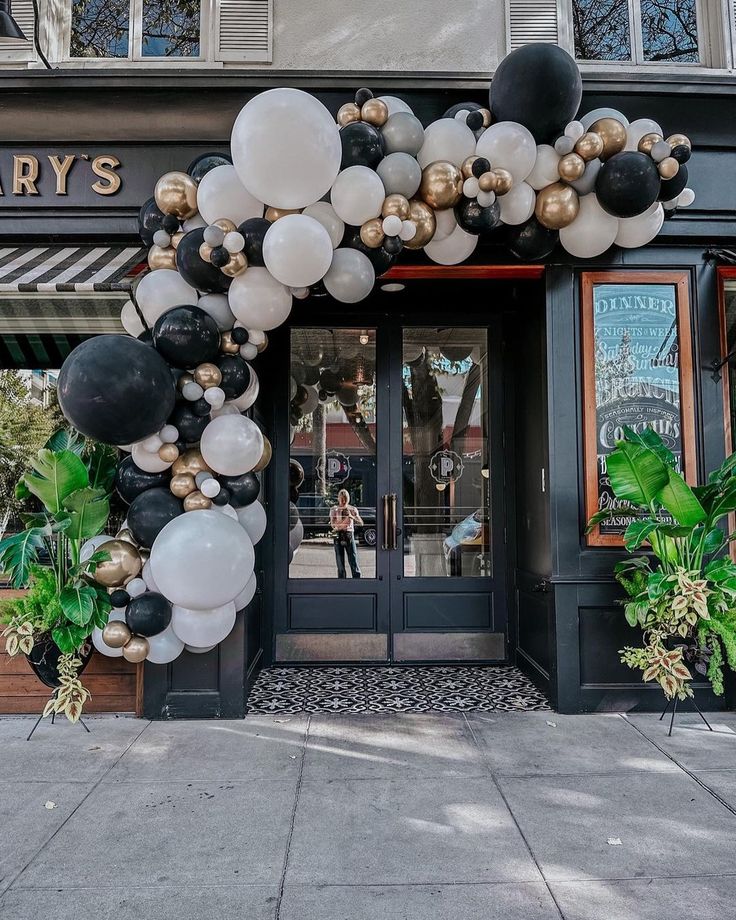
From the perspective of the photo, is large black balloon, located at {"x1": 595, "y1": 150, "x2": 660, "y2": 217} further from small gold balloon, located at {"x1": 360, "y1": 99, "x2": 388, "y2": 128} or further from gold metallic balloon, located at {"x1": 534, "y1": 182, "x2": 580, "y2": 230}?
small gold balloon, located at {"x1": 360, "y1": 99, "x2": 388, "y2": 128}

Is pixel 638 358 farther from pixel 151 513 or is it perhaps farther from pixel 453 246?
pixel 151 513

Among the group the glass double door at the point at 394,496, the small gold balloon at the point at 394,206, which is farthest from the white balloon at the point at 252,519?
the small gold balloon at the point at 394,206

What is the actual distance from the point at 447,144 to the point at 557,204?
2.71 feet

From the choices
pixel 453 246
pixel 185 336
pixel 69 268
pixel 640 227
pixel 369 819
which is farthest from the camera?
pixel 69 268

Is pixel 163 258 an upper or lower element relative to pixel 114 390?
upper

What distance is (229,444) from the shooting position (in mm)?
3875

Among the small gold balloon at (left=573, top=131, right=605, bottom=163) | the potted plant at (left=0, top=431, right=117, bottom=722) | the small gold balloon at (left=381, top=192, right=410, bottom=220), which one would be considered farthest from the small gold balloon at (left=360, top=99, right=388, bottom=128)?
the potted plant at (left=0, top=431, right=117, bottom=722)

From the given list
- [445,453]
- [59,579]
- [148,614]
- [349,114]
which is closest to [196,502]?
[148,614]

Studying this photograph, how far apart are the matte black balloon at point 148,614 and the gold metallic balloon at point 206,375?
1333mm

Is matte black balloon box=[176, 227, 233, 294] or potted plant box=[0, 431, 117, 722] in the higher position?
matte black balloon box=[176, 227, 233, 294]

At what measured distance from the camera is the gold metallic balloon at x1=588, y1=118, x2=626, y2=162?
4.13 metres

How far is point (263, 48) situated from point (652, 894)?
20.4ft

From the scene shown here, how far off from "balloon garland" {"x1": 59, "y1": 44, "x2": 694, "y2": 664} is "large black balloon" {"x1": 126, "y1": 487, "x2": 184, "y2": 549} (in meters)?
0.01

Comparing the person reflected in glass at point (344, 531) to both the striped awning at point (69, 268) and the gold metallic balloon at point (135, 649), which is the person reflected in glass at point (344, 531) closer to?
the gold metallic balloon at point (135, 649)
